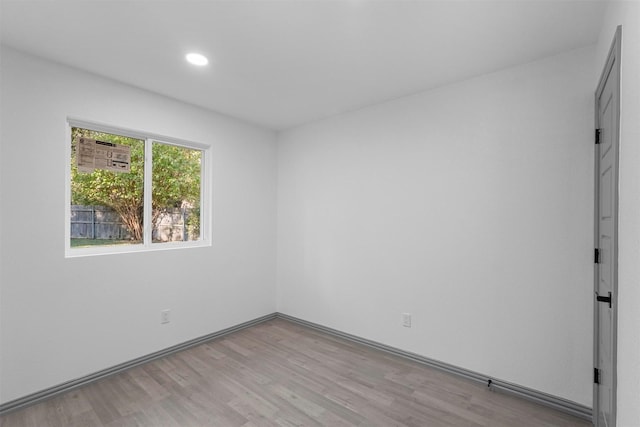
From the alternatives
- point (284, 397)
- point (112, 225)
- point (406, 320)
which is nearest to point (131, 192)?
point (112, 225)

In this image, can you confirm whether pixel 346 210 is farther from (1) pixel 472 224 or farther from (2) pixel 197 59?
(2) pixel 197 59

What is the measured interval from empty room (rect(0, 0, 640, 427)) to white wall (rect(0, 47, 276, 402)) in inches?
0.6

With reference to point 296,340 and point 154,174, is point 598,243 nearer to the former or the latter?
point 296,340

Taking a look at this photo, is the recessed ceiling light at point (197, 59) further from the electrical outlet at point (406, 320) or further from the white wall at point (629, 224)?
the electrical outlet at point (406, 320)

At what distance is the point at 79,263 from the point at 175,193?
1.12 metres

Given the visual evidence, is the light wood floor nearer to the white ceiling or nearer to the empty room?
the empty room

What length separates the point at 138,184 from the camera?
304cm

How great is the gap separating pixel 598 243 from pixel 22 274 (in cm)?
408

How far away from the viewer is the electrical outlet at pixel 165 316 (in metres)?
3.03

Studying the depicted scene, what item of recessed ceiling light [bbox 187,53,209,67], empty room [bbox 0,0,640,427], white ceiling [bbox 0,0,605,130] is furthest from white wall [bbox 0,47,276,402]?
recessed ceiling light [bbox 187,53,209,67]

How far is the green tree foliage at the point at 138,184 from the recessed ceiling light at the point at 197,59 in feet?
3.73

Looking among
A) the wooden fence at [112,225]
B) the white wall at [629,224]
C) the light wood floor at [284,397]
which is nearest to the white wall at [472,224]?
the light wood floor at [284,397]

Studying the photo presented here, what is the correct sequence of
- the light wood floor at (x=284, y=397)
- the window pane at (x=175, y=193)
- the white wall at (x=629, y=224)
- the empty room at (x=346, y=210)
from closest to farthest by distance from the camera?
1. the white wall at (x=629, y=224)
2. the empty room at (x=346, y=210)
3. the light wood floor at (x=284, y=397)
4. the window pane at (x=175, y=193)

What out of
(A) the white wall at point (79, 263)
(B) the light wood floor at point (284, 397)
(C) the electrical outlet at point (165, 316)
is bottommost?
(B) the light wood floor at point (284, 397)
